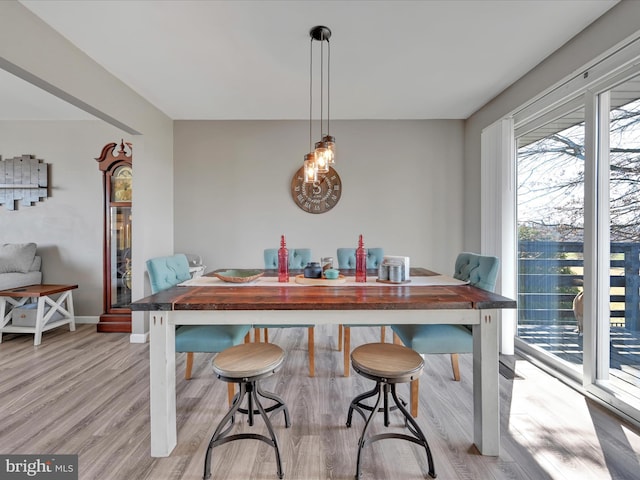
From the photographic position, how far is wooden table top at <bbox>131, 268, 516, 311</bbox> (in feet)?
4.86

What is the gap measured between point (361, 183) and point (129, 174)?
2947 millimetres

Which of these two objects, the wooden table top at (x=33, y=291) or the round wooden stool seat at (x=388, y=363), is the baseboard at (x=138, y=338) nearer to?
the wooden table top at (x=33, y=291)

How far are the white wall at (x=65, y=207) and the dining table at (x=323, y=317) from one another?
3.07 meters

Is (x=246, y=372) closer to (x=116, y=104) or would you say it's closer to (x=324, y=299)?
(x=324, y=299)

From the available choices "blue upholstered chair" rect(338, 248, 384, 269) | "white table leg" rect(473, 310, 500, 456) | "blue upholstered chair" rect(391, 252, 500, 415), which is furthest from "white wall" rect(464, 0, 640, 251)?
"white table leg" rect(473, 310, 500, 456)

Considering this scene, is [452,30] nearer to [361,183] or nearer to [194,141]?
[361,183]

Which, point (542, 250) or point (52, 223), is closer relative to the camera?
point (542, 250)

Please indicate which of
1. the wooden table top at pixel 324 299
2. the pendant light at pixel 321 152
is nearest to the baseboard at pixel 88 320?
the wooden table top at pixel 324 299

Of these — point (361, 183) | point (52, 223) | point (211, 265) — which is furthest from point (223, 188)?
point (52, 223)

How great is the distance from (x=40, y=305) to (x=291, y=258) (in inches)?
111

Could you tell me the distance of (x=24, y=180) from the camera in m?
3.78

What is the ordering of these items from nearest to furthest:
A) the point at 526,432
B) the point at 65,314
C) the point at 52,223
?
the point at 526,432, the point at 65,314, the point at 52,223

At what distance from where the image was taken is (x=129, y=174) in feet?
12.2

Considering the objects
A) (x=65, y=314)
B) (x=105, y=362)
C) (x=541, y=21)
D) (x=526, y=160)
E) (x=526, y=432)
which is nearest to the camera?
(x=526, y=432)
